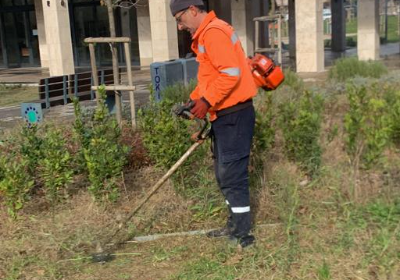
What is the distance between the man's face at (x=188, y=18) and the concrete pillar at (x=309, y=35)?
12907 mm

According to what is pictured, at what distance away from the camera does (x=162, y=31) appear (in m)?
18.5

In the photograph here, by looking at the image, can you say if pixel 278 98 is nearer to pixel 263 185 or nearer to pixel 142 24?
pixel 263 185

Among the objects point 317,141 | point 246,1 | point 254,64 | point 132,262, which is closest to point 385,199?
point 317,141

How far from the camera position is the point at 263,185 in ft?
16.0

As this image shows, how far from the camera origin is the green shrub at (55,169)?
15.3 ft

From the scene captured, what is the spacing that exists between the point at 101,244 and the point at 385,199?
2.30 m

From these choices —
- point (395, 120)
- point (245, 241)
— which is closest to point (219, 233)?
point (245, 241)

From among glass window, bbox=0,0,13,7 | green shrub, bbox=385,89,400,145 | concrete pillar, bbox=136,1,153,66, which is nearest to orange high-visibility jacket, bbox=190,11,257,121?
green shrub, bbox=385,89,400,145

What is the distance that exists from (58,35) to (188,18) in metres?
16.2

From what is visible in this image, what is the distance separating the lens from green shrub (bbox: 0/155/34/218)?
14.8 ft

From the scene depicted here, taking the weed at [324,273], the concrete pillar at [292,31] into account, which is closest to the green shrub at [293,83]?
the weed at [324,273]

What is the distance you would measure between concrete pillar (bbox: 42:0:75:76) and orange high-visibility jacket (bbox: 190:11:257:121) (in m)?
16.2

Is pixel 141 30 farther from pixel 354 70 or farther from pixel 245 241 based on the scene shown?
pixel 245 241

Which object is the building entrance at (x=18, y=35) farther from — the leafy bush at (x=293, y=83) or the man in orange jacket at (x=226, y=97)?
the man in orange jacket at (x=226, y=97)
